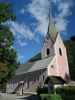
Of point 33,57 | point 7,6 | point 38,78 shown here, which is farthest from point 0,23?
point 33,57

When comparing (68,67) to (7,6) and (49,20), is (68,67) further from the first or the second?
(7,6)

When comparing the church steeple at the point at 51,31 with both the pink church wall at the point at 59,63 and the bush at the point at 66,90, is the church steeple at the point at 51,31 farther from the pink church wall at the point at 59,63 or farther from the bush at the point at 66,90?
the bush at the point at 66,90

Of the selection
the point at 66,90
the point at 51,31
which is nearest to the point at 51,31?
the point at 51,31

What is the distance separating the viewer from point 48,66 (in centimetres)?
6719

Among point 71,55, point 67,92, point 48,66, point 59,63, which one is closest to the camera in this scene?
point 67,92

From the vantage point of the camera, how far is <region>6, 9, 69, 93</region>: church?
223 feet

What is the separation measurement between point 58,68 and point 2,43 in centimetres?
3623

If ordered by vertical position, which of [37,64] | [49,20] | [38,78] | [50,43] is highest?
[49,20]

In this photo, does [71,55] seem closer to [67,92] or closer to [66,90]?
[66,90]

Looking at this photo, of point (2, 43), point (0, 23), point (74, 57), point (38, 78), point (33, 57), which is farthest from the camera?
point (33, 57)

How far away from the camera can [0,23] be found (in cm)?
3312

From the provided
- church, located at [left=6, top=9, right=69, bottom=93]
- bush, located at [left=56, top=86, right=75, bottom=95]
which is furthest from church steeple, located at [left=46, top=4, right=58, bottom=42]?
bush, located at [left=56, top=86, right=75, bottom=95]

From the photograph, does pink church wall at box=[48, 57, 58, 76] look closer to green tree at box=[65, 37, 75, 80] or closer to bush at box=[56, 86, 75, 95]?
green tree at box=[65, 37, 75, 80]

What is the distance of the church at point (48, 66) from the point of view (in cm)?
6800
